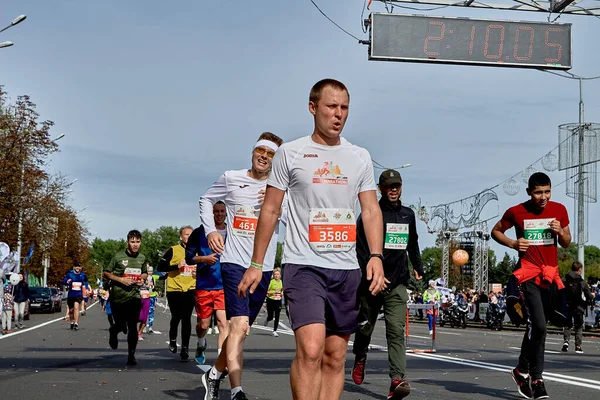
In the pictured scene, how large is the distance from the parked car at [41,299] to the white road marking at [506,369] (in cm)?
3799

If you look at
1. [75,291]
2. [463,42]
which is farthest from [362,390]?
[75,291]

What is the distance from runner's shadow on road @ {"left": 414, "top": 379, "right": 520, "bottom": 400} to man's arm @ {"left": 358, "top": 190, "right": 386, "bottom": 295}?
3571 mm

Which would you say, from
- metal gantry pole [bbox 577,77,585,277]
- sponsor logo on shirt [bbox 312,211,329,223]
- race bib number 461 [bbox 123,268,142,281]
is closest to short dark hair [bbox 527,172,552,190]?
sponsor logo on shirt [bbox 312,211,329,223]

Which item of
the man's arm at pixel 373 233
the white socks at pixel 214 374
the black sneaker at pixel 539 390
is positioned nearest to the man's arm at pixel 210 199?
the white socks at pixel 214 374

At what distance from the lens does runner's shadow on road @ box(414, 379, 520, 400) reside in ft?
28.5

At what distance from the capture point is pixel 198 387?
935 centimetres

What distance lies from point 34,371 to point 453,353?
7.33 m

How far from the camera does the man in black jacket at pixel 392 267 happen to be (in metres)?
8.98

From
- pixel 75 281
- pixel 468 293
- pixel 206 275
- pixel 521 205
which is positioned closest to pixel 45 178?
pixel 75 281

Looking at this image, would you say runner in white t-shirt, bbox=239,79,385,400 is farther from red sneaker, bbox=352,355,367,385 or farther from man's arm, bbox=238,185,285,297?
red sneaker, bbox=352,355,367,385

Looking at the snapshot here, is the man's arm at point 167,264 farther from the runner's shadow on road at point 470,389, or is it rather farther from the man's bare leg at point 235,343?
the man's bare leg at point 235,343

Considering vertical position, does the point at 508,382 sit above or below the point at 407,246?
below

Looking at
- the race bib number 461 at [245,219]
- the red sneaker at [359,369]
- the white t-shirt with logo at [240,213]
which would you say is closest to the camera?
the white t-shirt with logo at [240,213]

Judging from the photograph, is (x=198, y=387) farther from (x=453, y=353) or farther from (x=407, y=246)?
(x=453, y=353)
